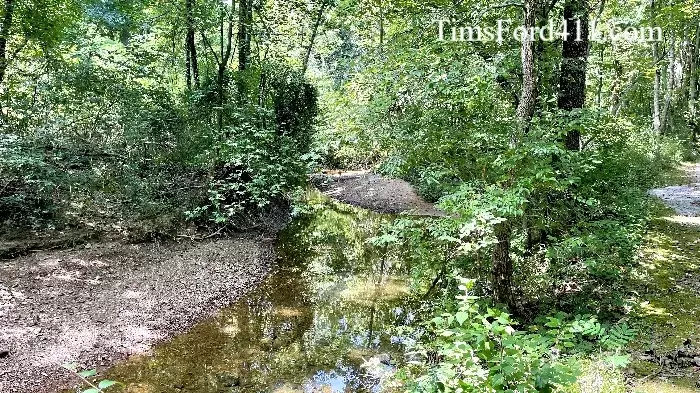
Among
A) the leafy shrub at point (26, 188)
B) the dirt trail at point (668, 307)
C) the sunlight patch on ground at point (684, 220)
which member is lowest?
the dirt trail at point (668, 307)

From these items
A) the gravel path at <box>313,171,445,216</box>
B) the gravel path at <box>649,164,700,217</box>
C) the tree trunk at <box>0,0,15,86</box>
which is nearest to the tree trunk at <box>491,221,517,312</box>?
the gravel path at <box>649,164,700,217</box>

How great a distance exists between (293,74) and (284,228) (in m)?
4.45

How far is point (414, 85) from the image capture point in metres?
5.68

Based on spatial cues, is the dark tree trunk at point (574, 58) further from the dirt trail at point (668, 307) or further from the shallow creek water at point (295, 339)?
the shallow creek water at point (295, 339)

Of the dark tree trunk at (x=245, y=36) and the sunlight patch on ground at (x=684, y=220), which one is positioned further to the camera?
the dark tree trunk at (x=245, y=36)

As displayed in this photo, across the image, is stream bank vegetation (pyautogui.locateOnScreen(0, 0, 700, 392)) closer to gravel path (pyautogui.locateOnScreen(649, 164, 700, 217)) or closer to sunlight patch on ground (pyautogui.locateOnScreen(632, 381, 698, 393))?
sunlight patch on ground (pyautogui.locateOnScreen(632, 381, 698, 393))

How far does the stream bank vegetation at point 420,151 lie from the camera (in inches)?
176

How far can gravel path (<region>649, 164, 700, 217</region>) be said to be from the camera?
10.1 meters

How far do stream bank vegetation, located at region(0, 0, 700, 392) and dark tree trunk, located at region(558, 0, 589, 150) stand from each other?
0.03m

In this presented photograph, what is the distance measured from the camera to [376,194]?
55.9ft

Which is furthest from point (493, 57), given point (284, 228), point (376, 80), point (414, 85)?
point (284, 228)

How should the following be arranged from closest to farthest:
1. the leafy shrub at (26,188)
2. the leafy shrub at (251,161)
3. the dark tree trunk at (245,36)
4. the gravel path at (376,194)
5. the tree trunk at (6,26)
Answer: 1. the leafy shrub at (26,188)
2. the tree trunk at (6,26)
3. the leafy shrub at (251,161)
4. the dark tree trunk at (245,36)
5. the gravel path at (376,194)

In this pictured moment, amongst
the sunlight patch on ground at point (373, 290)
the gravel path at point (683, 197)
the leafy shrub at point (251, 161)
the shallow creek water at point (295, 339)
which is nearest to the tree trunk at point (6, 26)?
the leafy shrub at point (251, 161)

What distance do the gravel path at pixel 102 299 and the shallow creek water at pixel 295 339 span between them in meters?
0.40
